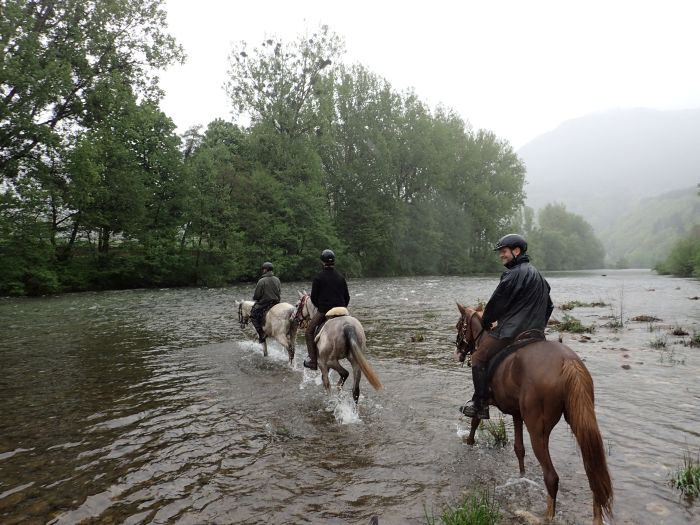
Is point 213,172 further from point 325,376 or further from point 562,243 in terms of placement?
point 562,243

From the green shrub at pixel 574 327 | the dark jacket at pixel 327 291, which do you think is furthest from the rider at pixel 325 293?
the green shrub at pixel 574 327

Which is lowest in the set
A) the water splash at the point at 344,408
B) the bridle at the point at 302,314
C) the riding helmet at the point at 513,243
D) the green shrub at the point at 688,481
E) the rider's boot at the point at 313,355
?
→ the water splash at the point at 344,408

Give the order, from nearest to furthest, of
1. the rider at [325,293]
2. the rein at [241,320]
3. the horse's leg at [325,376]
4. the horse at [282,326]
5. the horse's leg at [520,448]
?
the horse's leg at [520,448], the horse's leg at [325,376], the rider at [325,293], the horse at [282,326], the rein at [241,320]

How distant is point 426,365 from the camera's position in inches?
464

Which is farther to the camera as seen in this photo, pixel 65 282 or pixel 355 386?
pixel 65 282

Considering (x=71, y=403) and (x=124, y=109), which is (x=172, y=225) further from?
(x=71, y=403)

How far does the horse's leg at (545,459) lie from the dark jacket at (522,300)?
126cm

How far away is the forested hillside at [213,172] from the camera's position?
1268 inches

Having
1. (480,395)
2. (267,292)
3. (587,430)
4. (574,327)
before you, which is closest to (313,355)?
(267,292)

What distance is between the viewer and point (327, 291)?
10.2m

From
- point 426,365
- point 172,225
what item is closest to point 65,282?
point 172,225

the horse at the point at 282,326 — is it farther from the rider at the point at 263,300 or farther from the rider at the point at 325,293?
the rider at the point at 325,293

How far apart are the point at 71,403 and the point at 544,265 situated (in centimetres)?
11071

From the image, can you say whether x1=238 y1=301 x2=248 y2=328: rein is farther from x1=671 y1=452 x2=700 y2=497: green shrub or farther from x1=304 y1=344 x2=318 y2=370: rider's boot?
x1=671 y1=452 x2=700 y2=497: green shrub
